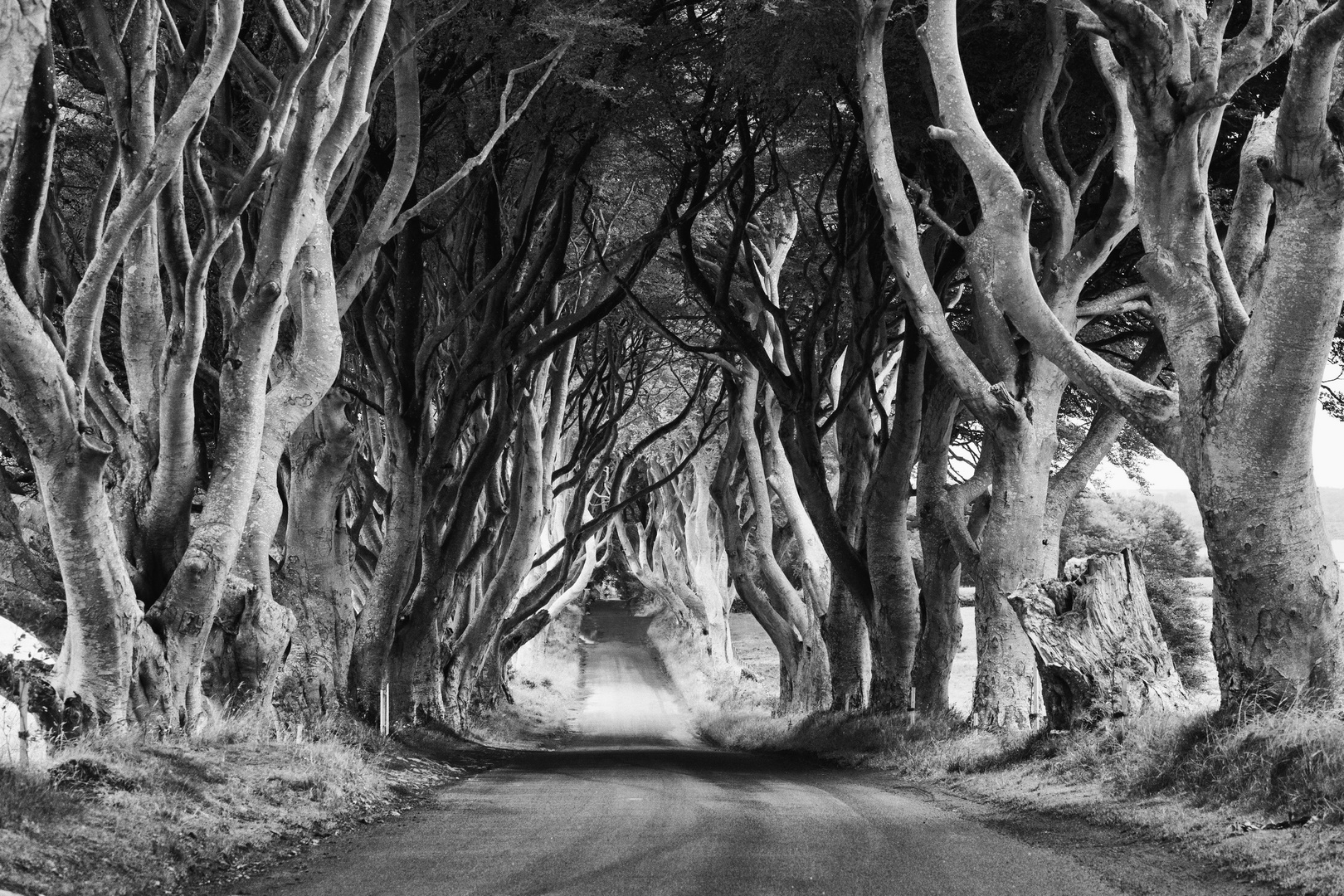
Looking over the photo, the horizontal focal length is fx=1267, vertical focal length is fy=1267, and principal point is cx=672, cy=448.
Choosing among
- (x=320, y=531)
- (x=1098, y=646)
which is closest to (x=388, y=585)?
(x=320, y=531)

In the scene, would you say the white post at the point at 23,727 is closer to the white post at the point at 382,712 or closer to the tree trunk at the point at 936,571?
the white post at the point at 382,712

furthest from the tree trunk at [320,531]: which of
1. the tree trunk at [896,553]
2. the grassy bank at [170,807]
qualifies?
the tree trunk at [896,553]

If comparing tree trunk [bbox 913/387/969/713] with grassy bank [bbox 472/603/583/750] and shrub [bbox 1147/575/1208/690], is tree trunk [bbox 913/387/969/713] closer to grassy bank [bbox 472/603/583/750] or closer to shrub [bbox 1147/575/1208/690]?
grassy bank [bbox 472/603/583/750]

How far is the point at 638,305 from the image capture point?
1672 cm

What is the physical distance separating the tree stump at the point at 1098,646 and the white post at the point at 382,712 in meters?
6.91

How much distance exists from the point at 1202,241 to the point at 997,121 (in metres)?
6.30

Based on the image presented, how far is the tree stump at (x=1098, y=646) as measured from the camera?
934cm

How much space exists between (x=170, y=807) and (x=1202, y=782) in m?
5.65

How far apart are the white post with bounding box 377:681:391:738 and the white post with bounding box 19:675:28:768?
646 centimetres

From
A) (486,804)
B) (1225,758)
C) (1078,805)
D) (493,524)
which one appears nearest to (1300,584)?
(1225,758)

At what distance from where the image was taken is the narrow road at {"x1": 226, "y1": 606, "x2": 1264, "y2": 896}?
5637 millimetres

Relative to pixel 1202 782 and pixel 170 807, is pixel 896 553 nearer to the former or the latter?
pixel 1202 782

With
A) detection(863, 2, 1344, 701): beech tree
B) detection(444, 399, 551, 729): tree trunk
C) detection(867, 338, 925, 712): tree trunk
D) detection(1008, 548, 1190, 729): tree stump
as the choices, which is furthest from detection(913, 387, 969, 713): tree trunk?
detection(444, 399, 551, 729): tree trunk

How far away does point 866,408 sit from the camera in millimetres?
16781
